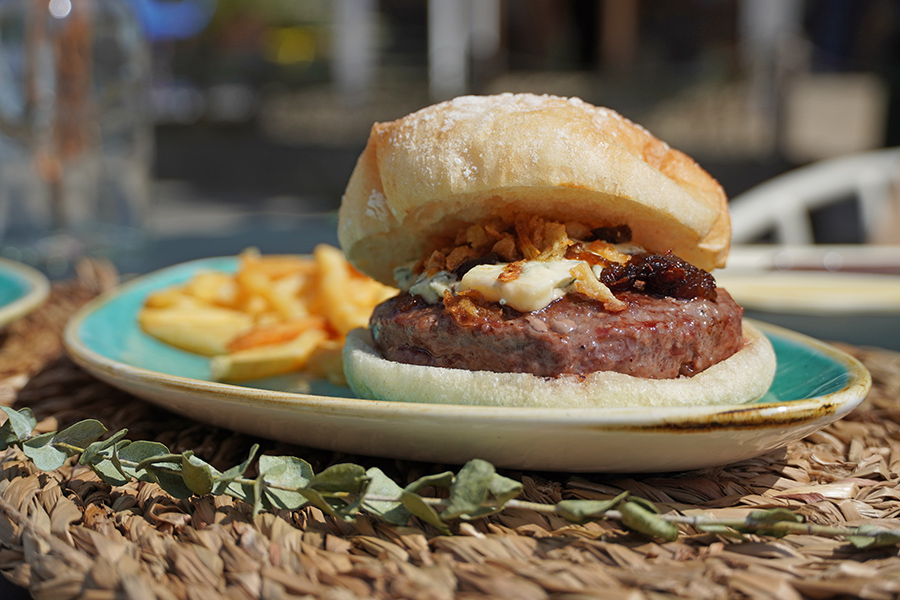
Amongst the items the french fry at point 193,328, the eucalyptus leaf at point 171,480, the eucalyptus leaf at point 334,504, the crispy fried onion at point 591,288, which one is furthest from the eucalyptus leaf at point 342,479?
the french fry at point 193,328

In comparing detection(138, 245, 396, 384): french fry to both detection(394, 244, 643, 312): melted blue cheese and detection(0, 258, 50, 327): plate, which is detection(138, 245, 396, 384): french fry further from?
detection(394, 244, 643, 312): melted blue cheese

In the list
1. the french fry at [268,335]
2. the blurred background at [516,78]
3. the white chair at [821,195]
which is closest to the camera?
the french fry at [268,335]

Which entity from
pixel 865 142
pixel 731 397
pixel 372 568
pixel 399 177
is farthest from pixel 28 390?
pixel 865 142

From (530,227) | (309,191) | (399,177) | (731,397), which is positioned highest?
(399,177)

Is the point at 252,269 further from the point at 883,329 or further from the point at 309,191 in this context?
the point at 309,191

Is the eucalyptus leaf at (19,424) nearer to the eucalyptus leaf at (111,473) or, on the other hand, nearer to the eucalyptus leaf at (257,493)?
the eucalyptus leaf at (111,473)

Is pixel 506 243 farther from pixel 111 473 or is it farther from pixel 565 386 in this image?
pixel 111 473
